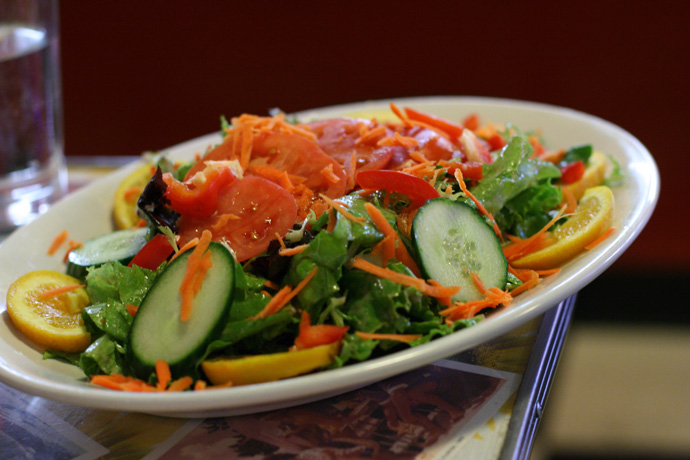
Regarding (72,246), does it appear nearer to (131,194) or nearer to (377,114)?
(131,194)

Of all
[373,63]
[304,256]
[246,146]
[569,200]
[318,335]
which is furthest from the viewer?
[373,63]

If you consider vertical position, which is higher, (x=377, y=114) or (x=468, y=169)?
(x=468, y=169)

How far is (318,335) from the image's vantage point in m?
1.41

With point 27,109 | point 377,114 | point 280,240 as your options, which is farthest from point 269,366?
point 27,109

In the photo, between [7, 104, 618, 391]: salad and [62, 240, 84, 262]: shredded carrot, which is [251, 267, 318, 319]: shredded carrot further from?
[62, 240, 84, 262]: shredded carrot

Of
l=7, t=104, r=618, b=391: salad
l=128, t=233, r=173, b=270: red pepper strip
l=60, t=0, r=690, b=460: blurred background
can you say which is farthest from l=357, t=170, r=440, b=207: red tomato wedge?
l=60, t=0, r=690, b=460: blurred background

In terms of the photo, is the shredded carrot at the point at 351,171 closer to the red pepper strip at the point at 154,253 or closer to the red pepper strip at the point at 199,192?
the red pepper strip at the point at 199,192

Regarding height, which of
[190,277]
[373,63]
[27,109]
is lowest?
[373,63]

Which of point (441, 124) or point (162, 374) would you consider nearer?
point (162, 374)

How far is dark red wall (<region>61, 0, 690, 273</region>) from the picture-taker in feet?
14.6

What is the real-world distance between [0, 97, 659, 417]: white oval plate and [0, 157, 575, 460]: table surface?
0.18ft

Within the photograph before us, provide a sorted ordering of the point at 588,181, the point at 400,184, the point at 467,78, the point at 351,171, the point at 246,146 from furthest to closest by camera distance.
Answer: the point at 467,78 < the point at 588,181 < the point at 246,146 < the point at 351,171 < the point at 400,184

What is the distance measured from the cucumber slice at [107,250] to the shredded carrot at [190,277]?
1.54 ft

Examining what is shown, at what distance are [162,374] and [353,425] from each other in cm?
42
